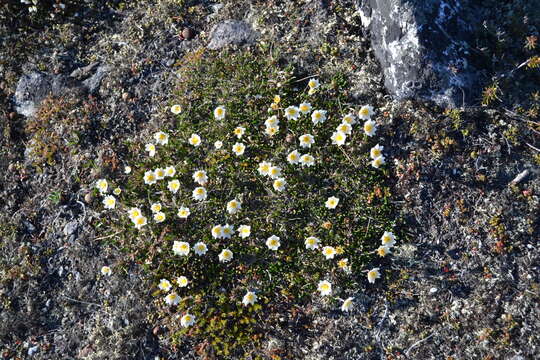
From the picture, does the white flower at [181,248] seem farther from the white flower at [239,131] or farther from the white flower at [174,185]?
the white flower at [239,131]

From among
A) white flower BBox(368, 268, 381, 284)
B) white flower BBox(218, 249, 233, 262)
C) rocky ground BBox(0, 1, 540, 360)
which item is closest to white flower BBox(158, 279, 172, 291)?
rocky ground BBox(0, 1, 540, 360)

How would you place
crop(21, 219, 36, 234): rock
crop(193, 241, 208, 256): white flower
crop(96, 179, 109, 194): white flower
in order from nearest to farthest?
1. crop(193, 241, 208, 256): white flower
2. crop(96, 179, 109, 194): white flower
3. crop(21, 219, 36, 234): rock

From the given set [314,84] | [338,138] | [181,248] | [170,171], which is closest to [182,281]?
[181,248]

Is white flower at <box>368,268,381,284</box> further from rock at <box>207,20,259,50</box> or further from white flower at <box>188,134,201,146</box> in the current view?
rock at <box>207,20,259,50</box>

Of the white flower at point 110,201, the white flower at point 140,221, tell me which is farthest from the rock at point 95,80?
the white flower at point 140,221

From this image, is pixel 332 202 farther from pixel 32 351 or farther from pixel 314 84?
pixel 32 351

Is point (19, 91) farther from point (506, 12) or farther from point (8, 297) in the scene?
point (506, 12)

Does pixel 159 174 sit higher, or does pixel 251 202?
pixel 159 174
